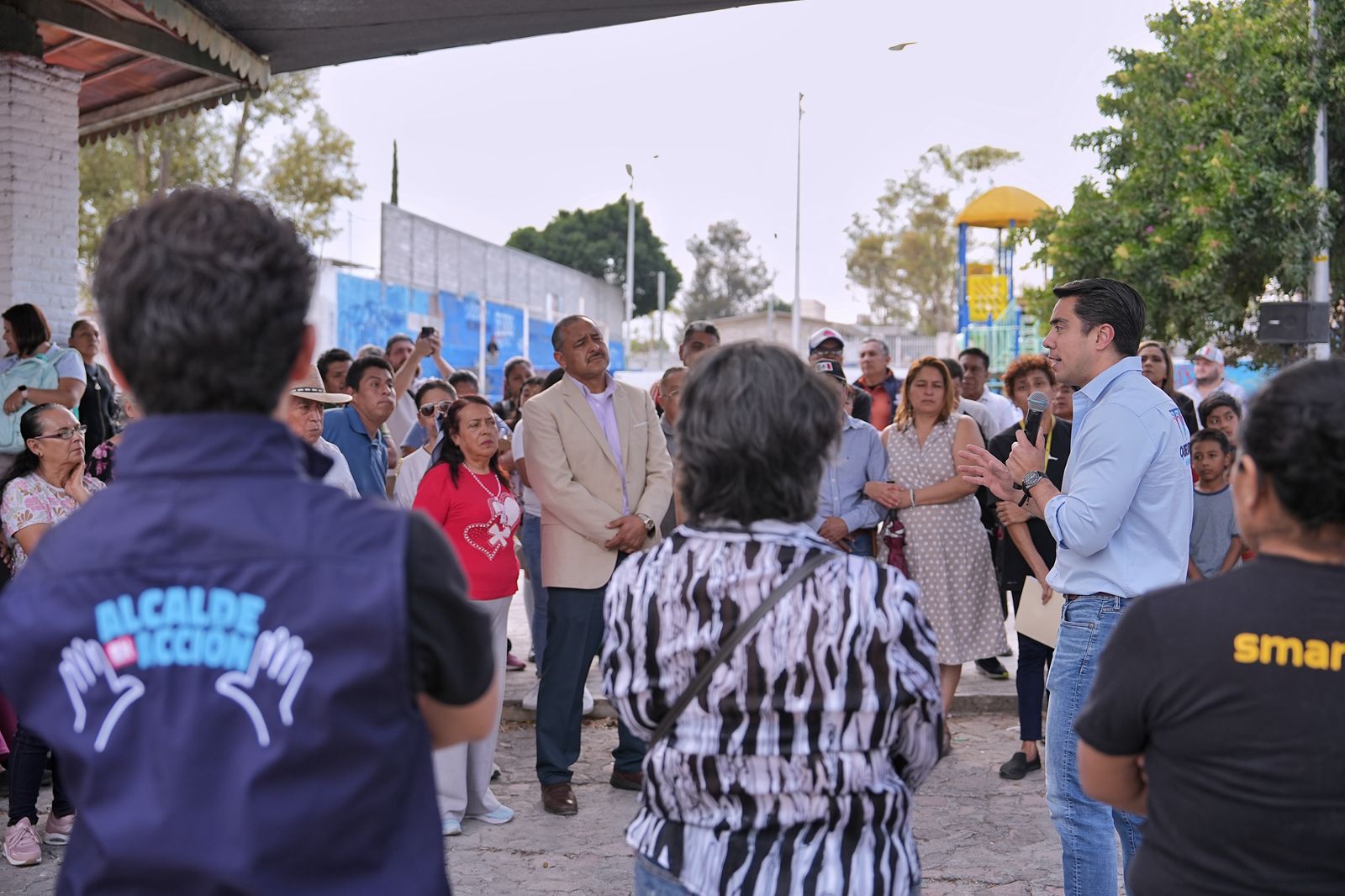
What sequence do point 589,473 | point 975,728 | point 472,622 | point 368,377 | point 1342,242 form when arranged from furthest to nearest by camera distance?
1. point 1342,242
2. point 975,728
3. point 368,377
4. point 589,473
5. point 472,622

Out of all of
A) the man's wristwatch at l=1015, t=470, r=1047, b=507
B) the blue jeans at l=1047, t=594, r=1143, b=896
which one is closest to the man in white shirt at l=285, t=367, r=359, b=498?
the man's wristwatch at l=1015, t=470, r=1047, b=507

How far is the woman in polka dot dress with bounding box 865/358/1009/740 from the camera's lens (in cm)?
654

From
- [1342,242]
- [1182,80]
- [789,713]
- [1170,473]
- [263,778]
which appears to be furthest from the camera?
[1182,80]

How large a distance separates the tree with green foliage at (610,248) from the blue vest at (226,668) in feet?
243

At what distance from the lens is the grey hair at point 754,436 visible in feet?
7.57

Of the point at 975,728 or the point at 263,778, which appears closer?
the point at 263,778

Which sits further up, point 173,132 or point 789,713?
point 173,132

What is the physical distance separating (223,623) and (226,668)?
57mm

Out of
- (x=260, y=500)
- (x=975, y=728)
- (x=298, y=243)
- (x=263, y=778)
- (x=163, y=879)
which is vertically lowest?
(x=975, y=728)

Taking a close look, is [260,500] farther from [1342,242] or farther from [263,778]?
[1342,242]

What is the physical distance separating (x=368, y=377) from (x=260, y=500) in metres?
4.98

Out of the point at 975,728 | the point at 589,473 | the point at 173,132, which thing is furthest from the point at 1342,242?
the point at 173,132

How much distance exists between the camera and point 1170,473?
367 cm

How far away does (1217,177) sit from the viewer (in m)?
17.2
